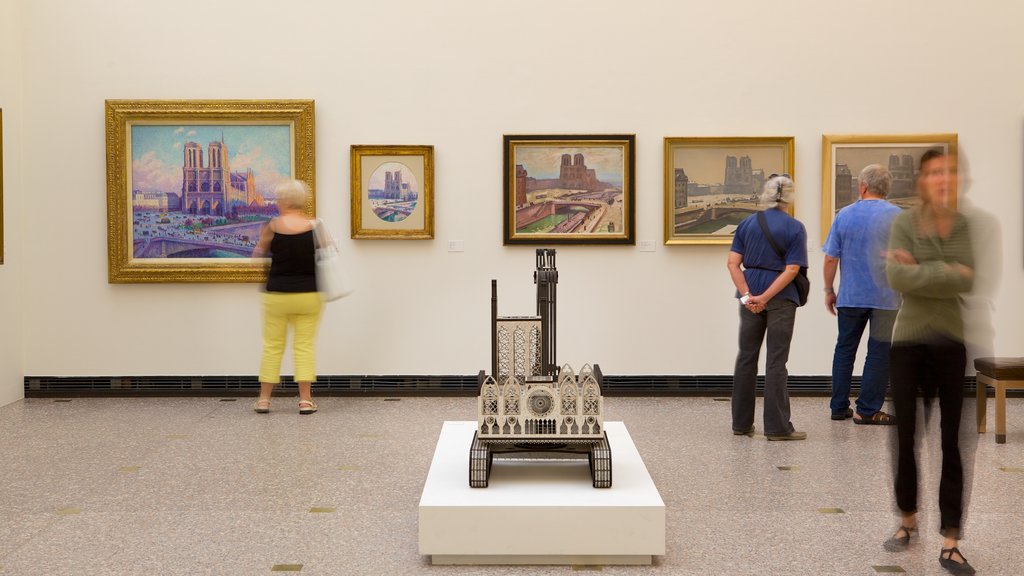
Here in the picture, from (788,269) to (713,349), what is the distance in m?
2.77

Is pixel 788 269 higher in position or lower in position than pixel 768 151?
lower

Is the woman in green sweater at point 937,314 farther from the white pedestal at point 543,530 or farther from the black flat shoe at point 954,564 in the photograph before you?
the white pedestal at point 543,530

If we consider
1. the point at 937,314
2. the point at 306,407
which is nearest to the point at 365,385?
the point at 306,407

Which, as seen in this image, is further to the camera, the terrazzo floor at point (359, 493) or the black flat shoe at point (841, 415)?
the black flat shoe at point (841, 415)

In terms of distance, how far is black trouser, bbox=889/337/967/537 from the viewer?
5.02 meters

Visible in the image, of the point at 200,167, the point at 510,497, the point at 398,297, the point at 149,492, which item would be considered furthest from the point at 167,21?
the point at 510,497

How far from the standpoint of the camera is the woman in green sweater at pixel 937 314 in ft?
16.3

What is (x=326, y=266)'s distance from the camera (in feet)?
31.9

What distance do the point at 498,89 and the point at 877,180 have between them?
3911 millimetres

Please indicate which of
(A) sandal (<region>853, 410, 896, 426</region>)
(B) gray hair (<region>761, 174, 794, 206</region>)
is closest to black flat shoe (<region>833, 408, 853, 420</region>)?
(A) sandal (<region>853, 410, 896, 426</region>)

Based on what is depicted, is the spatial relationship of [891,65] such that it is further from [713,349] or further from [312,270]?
[312,270]

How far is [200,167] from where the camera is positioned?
1066 centimetres

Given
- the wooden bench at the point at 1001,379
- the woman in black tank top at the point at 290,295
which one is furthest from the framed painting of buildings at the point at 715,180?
the woman in black tank top at the point at 290,295

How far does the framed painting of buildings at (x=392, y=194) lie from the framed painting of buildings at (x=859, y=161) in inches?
162
